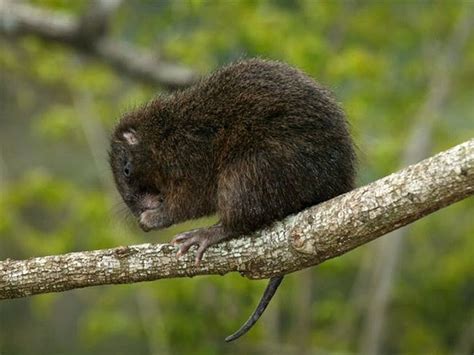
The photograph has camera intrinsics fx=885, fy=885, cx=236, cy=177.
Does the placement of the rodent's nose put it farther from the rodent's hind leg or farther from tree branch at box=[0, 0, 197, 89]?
tree branch at box=[0, 0, 197, 89]

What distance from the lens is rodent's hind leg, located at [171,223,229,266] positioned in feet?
10.8

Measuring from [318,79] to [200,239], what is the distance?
9.51 ft

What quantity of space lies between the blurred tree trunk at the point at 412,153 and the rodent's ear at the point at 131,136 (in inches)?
162

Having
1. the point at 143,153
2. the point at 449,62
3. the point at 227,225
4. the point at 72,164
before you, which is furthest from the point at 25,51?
the point at 227,225

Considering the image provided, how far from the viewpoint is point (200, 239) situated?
3350mm

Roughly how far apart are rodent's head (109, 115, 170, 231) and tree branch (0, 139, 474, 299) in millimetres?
691

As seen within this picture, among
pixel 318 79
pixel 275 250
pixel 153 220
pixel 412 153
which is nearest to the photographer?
pixel 275 250

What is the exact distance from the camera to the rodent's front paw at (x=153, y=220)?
3.85 m

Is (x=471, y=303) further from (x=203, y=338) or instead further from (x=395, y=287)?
(x=203, y=338)

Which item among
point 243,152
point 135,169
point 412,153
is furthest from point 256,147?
point 412,153

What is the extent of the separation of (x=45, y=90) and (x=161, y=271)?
6.84 meters

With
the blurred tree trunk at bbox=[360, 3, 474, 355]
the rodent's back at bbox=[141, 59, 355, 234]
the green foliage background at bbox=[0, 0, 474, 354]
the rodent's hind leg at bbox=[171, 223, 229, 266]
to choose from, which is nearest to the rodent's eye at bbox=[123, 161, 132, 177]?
the rodent's back at bbox=[141, 59, 355, 234]

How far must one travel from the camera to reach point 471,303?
32.6ft

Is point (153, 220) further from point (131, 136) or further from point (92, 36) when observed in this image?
point (92, 36)
